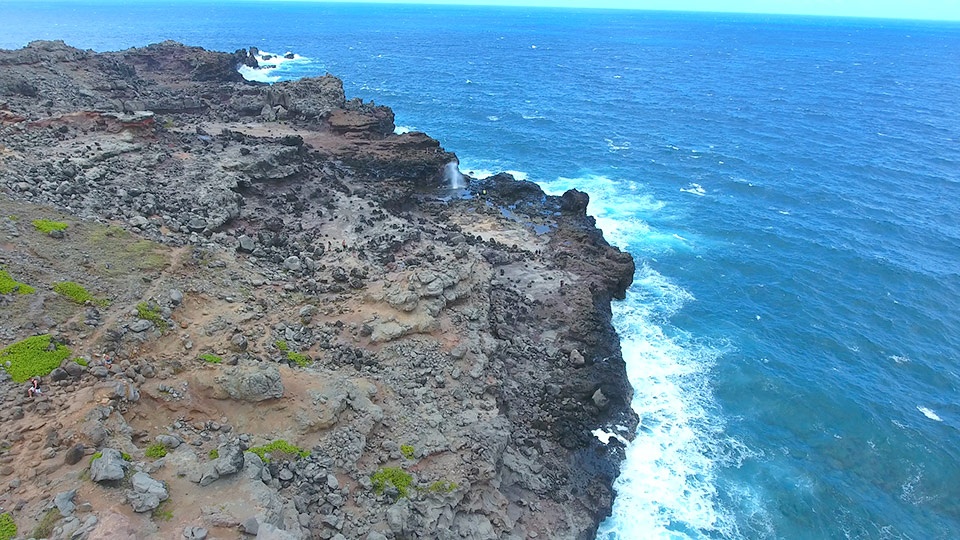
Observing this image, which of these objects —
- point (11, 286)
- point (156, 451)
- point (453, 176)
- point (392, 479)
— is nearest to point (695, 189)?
point (453, 176)

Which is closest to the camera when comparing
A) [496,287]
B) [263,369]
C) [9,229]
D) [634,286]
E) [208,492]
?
[208,492]

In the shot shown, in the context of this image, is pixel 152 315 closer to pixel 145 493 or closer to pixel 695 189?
pixel 145 493

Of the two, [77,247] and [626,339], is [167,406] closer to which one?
[77,247]

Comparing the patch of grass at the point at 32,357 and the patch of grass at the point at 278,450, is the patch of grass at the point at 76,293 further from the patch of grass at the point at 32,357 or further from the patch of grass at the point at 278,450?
the patch of grass at the point at 278,450

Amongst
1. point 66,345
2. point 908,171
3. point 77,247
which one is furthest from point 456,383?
point 908,171

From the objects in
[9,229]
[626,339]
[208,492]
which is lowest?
[626,339]

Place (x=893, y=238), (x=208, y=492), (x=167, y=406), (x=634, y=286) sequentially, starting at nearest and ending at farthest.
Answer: (x=208, y=492)
(x=167, y=406)
(x=634, y=286)
(x=893, y=238)

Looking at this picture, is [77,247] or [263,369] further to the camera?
[77,247]
